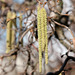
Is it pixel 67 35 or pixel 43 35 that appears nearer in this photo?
pixel 43 35

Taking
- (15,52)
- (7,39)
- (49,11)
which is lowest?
(15,52)

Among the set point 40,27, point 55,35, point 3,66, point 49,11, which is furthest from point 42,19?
point 3,66

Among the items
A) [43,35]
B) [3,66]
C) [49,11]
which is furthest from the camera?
[3,66]

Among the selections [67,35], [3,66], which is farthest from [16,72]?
[67,35]

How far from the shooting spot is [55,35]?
1141 millimetres

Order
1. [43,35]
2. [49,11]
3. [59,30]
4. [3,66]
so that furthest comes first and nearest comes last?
[3,66] < [59,30] < [49,11] < [43,35]

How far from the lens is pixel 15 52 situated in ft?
3.76

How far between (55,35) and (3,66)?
60 centimetres

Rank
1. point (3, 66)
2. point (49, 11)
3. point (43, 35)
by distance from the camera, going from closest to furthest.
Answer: point (43, 35), point (49, 11), point (3, 66)

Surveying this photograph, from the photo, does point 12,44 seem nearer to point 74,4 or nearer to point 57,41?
point 57,41

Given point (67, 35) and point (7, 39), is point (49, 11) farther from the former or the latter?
point (7, 39)

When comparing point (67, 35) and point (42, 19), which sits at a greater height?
point (42, 19)

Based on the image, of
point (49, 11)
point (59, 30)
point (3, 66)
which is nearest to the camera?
point (49, 11)

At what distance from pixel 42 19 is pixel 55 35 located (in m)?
0.53
